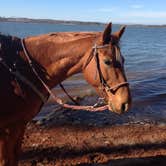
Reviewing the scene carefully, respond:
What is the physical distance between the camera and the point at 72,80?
1920 cm

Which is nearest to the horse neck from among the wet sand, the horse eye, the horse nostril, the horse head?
the horse head

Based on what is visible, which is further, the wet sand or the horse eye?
the wet sand

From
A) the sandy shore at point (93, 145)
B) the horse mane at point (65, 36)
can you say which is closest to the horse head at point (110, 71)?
the horse mane at point (65, 36)

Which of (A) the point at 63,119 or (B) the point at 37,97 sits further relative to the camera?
(A) the point at 63,119

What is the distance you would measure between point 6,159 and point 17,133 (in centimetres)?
46

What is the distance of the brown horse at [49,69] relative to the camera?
4.88 meters

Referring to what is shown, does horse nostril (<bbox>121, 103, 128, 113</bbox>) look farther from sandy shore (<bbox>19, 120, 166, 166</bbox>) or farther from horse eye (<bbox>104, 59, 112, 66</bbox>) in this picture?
sandy shore (<bbox>19, 120, 166, 166</bbox>)

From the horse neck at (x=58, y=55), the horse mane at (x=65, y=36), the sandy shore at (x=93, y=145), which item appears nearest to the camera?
the horse neck at (x=58, y=55)

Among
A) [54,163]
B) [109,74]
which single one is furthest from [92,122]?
[109,74]

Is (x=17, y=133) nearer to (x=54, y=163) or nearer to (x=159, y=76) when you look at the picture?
(x=54, y=163)

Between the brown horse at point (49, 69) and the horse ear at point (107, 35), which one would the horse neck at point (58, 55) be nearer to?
the brown horse at point (49, 69)

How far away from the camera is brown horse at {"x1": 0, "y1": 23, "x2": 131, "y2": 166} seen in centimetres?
488

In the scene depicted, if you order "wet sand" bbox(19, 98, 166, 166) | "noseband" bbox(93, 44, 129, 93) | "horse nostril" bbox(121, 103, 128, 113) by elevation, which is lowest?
"wet sand" bbox(19, 98, 166, 166)

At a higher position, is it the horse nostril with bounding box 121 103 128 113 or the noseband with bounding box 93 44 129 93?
the noseband with bounding box 93 44 129 93
